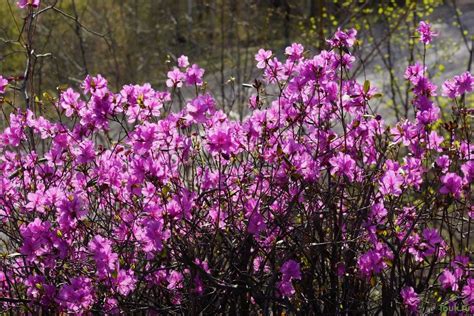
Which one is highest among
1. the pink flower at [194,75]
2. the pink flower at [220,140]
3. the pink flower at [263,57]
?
the pink flower at [263,57]

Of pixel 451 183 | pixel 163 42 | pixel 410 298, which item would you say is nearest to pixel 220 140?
pixel 451 183

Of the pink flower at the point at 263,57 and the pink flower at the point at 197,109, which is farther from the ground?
the pink flower at the point at 263,57

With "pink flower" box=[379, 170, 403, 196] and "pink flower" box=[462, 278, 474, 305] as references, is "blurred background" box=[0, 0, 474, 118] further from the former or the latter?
"pink flower" box=[462, 278, 474, 305]

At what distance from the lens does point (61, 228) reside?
8.96 feet

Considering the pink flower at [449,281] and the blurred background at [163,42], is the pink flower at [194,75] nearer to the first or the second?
the pink flower at [449,281]

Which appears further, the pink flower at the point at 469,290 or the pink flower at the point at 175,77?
the pink flower at the point at 175,77

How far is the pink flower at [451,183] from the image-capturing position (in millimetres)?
2805

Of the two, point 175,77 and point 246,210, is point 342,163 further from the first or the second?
point 175,77

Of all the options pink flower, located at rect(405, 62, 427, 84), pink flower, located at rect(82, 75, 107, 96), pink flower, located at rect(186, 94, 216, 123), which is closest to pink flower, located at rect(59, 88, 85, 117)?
pink flower, located at rect(82, 75, 107, 96)

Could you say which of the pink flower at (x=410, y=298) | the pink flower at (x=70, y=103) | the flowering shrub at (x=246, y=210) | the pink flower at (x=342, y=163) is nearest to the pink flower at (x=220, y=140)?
the flowering shrub at (x=246, y=210)

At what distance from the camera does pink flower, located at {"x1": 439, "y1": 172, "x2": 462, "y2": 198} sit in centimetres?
280

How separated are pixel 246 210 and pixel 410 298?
2.44ft

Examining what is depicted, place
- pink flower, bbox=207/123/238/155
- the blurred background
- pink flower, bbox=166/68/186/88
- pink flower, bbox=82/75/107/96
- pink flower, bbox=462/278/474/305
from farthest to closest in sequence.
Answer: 1. the blurred background
2. pink flower, bbox=166/68/186/88
3. pink flower, bbox=82/75/107/96
4. pink flower, bbox=462/278/474/305
5. pink flower, bbox=207/123/238/155

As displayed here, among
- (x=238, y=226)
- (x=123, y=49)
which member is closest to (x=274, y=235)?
(x=238, y=226)
